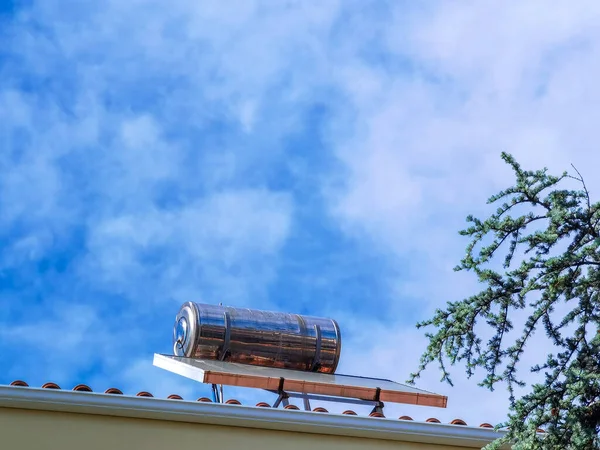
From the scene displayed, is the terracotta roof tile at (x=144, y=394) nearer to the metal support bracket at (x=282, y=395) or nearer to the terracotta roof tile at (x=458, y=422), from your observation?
the metal support bracket at (x=282, y=395)

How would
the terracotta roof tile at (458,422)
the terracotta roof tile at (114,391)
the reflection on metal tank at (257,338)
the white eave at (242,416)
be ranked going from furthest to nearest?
the reflection on metal tank at (257,338), the terracotta roof tile at (458,422), the terracotta roof tile at (114,391), the white eave at (242,416)

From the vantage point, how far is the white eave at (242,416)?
944cm

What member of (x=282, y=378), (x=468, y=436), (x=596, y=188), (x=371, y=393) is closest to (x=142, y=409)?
(x=282, y=378)

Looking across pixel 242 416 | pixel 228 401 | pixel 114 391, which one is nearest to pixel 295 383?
pixel 228 401

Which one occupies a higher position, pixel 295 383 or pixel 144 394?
pixel 295 383

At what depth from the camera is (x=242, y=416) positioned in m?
9.85

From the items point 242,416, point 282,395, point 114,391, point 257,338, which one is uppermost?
point 257,338

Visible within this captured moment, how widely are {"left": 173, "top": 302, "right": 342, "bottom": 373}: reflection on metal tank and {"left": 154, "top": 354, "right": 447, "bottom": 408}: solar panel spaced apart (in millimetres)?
576

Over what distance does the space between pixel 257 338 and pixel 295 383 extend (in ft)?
5.71

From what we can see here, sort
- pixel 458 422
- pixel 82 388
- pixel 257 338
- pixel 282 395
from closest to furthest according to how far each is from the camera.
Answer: pixel 82 388, pixel 458 422, pixel 282 395, pixel 257 338

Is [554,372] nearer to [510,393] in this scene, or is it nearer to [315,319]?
[510,393]

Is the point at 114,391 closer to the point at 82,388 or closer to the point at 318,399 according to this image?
the point at 82,388

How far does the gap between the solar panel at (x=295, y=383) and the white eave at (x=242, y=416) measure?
2.43 ft

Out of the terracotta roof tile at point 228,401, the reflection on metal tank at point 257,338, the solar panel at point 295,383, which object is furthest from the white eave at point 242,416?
the reflection on metal tank at point 257,338
